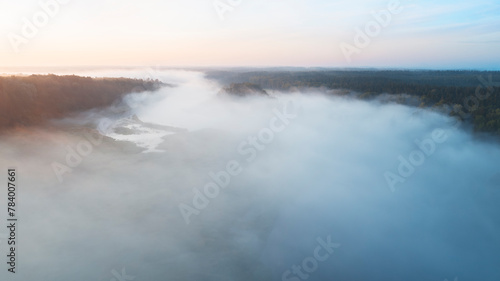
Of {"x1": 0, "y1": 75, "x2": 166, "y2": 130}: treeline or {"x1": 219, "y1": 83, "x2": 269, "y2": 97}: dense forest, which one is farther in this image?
{"x1": 219, "y1": 83, "x2": 269, "y2": 97}: dense forest

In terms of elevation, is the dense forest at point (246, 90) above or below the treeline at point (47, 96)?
above

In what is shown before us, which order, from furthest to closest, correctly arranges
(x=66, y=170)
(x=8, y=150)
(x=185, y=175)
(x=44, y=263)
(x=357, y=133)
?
1. (x=357, y=133)
2. (x=185, y=175)
3. (x=66, y=170)
4. (x=8, y=150)
5. (x=44, y=263)

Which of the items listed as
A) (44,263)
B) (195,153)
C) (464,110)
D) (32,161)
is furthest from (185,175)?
(464,110)

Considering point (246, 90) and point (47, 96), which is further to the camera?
point (246, 90)

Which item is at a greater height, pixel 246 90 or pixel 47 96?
pixel 246 90

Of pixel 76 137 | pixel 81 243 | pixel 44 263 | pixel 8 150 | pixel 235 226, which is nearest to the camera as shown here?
pixel 44 263

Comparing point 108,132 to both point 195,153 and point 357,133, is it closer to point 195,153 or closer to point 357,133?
point 195,153

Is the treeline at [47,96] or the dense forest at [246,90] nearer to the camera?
the treeline at [47,96]

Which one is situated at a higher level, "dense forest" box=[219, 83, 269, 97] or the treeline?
"dense forest" box=[219, 83, 269, 97]
